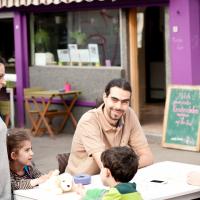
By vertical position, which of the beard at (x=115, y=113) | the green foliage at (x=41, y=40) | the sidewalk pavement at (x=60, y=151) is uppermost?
the green foliage at (x=41, y=40)

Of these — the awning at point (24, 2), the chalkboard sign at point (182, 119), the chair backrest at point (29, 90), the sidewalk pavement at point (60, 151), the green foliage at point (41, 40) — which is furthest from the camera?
the green foliage at point (41, 40)

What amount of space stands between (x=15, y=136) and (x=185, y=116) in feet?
21.0

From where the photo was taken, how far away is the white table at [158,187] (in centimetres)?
481

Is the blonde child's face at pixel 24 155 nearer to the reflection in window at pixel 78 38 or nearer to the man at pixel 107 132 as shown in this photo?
the man at pixel 107 132

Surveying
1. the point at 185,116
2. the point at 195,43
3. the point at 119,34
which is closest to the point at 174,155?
the point at 185,116

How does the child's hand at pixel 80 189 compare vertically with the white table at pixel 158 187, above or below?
above

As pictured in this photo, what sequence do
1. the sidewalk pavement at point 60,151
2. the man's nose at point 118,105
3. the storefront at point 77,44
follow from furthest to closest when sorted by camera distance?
1. the storefront at point 77,44
2. the sidewalk pavement at point 60,151
3. the man's nose at point 118,105

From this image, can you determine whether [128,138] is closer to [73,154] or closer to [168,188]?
[73,154]

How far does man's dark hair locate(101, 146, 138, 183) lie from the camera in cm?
434

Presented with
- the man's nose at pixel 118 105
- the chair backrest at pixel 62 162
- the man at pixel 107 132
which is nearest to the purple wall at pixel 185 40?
the man at pixel 107 132

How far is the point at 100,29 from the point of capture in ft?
42.6

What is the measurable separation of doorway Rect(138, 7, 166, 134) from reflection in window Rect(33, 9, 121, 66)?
291 centimetres

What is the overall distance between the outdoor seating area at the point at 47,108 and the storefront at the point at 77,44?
273 millimetres

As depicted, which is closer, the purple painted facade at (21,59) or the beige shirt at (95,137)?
the beige shirt at (95,137)
